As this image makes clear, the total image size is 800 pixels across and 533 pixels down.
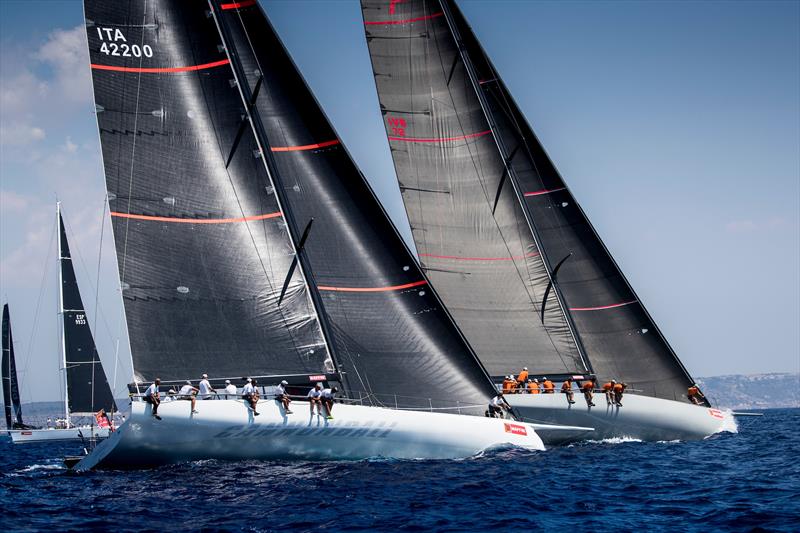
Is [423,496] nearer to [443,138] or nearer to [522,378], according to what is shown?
[522,378]

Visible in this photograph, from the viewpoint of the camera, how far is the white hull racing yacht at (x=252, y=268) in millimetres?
18875

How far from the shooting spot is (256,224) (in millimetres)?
20344

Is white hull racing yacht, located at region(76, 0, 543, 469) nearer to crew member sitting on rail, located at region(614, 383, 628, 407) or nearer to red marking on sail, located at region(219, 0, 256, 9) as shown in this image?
red marking on sail, located at region(219, 0, 256, 9)

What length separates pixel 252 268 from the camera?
20062 millimetres

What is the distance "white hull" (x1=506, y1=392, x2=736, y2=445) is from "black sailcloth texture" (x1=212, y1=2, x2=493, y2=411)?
163 inches

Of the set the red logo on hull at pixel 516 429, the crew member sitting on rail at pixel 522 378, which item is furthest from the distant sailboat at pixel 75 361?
the red logo on hull at pixel 516 429

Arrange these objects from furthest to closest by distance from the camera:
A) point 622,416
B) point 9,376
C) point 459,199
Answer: point 9,376, point 459,199, point 622,416

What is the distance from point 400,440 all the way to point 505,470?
2.34 metres

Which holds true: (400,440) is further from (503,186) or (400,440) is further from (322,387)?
(503,186)

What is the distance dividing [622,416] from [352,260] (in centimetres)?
972

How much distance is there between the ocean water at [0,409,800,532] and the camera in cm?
1342

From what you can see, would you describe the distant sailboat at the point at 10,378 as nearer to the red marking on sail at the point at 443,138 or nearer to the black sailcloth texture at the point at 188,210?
the red marking on sail at the point at 443,138

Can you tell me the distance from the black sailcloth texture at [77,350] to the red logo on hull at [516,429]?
31.0 metres

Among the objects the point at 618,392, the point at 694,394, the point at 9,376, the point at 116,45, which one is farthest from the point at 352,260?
the point at 9,376
